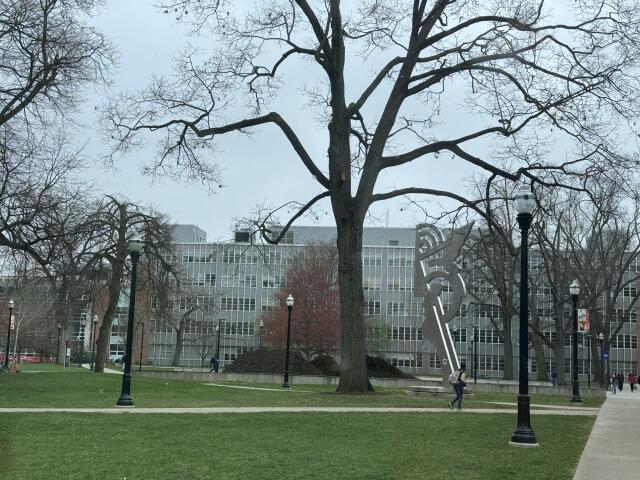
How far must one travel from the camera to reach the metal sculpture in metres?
30.2

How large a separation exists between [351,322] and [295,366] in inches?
855

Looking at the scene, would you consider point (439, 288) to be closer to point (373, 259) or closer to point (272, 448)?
point (272, 448)

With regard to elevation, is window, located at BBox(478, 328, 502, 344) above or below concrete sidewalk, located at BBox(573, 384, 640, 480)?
above

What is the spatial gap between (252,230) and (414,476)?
17.6m

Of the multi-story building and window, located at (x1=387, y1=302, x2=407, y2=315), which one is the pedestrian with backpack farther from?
window, located at (x1=387, y1=302, x2=407, y2=315)

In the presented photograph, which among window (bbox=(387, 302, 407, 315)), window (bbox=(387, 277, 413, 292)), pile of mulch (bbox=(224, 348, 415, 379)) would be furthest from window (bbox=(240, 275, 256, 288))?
pile of mulch (bbox=(224, 348, 415, 379))

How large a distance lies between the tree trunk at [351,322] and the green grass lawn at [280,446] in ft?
16.7

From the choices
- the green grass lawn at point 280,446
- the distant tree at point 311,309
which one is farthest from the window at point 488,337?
the green grass lawn at point 280,446

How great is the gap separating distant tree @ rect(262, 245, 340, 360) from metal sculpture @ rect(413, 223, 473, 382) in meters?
31.4

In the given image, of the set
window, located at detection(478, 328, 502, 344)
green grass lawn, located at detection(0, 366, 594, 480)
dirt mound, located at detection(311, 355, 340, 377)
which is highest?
window, located at detection(478, 328, 502, 344)

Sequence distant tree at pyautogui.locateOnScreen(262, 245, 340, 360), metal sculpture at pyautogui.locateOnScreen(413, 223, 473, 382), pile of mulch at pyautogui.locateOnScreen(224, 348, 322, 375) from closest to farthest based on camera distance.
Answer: metal sculpture at pyautogui.locateOnScreen(413, 223, 473, 382), pile of mulch at pyautogui.locateOnScreen(224, 348, 322, 375), distant tree at pyautogui.locateOnScreen(262, 245, 340, 360)

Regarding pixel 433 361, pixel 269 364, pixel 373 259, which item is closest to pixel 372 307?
pixel 373 259

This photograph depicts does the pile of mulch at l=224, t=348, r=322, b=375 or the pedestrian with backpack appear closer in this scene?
the pedestrian with backpack

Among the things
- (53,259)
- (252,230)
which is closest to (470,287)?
(252,230)
